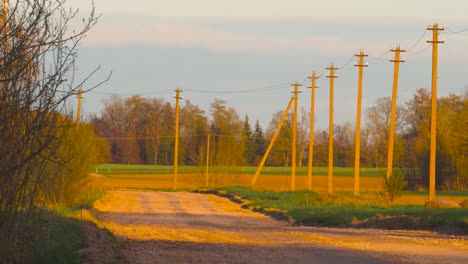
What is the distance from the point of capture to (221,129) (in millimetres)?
128750

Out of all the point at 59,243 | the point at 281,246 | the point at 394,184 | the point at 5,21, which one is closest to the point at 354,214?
the point at 394,184

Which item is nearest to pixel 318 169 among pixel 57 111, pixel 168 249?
pixel 168 249

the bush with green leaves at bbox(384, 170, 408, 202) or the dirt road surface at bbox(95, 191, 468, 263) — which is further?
the bush with green leaves at bbox(384, 170, 408, 202)

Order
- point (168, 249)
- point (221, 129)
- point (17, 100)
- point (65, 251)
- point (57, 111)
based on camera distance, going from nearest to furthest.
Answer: point (17, 100) < point (57, 111) < point (65, 251) < point (168, 249) < point (221, 129)

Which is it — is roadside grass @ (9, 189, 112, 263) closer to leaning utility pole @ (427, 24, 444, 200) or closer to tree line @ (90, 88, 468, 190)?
leaning utility pole @ (427, 24, 444, 200)

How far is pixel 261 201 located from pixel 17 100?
3937 centimetres

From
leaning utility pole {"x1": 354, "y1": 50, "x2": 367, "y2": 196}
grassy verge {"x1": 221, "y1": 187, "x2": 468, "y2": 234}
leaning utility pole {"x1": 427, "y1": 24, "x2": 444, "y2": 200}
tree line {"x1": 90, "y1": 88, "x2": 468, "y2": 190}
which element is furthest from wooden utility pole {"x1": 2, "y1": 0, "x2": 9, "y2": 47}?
tree line {"x1": 90, "y1": 88, "x2": 468, "y2": 190}

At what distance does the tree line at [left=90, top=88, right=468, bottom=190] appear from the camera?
336ft

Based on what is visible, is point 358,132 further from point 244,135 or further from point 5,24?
point 244,135

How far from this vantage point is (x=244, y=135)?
13400 centimetres

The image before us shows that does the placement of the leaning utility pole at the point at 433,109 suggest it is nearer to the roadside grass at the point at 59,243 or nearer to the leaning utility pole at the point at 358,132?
the leaning utility pole at the point at 358,132

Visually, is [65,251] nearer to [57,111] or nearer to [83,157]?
[57,111]

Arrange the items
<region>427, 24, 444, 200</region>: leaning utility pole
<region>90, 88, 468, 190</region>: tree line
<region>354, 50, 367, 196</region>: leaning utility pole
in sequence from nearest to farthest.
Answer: <region>427, 24, 444, 200</region>: leaning utility pole → <region>354, 50, 367, 196</region>: leaning utility pole → <region>90, 88, 468, 190</region>: tree line

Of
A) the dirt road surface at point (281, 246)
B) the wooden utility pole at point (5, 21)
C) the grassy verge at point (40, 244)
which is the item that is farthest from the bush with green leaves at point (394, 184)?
the wooden utility pole at point (5, 21)
